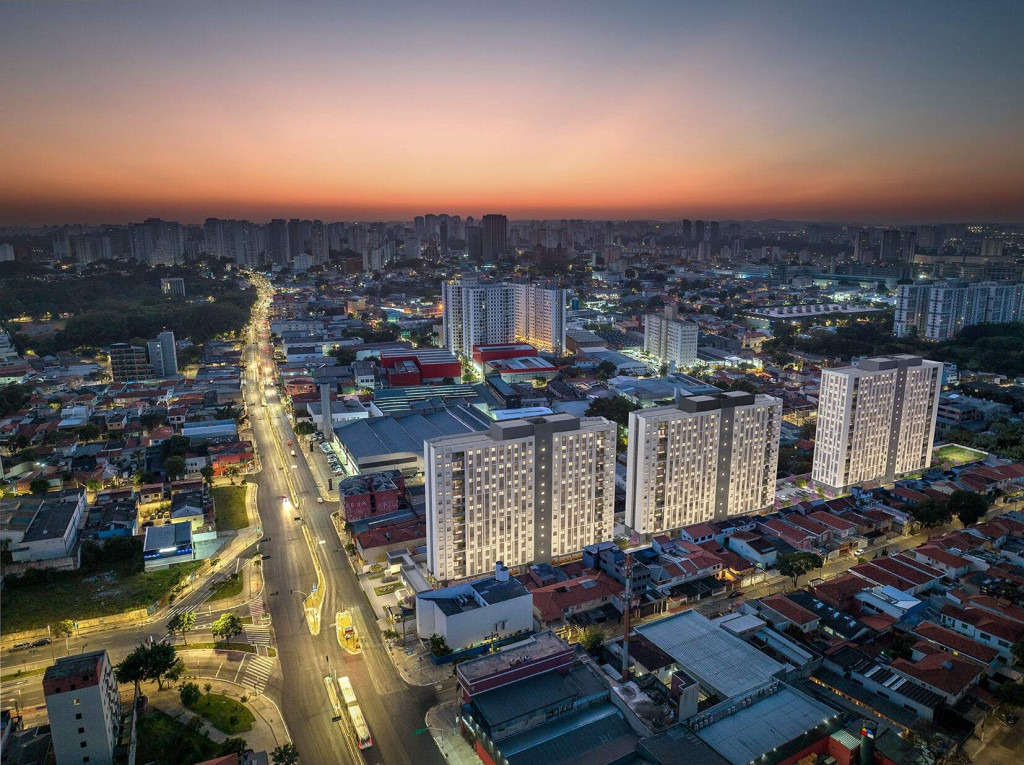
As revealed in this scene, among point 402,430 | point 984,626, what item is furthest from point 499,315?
point 984,626

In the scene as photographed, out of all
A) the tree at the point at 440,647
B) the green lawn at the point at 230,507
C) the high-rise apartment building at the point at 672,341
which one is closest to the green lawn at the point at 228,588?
the green lawn at the point at 230,507

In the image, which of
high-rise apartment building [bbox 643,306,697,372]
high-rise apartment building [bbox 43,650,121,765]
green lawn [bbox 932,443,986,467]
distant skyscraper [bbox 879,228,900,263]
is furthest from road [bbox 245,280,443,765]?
distant skyscraper [bbox 879,228,900,263]

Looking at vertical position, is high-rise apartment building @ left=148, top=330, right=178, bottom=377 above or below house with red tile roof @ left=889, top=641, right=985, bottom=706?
above

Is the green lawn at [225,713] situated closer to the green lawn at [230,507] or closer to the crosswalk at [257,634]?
the crosswalk at [257,634]

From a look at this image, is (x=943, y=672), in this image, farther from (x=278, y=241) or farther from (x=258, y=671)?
(x=278, y=241)

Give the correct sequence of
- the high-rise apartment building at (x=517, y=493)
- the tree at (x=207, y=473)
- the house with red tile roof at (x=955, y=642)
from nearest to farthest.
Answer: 1. the house with red tile roof at (x=955, y=642)
2. the high-rise apartment building at (x=517, y=493)
3. the tree at (x=207, y=473)

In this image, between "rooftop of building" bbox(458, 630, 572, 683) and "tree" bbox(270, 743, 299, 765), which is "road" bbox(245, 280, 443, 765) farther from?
"rooftop of building" bbox(458, 630, 572, 683)
